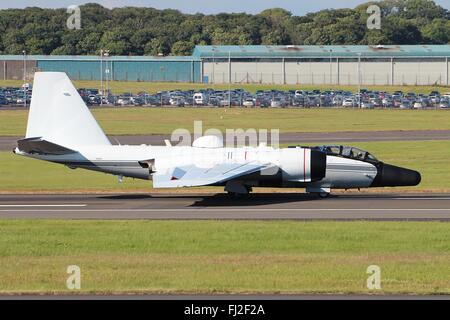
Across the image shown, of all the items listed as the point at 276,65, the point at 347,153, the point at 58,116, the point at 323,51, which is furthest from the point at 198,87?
the point at 347,153

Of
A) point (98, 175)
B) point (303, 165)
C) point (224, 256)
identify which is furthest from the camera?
point (98, 175)

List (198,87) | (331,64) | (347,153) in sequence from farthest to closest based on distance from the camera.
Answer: (331,64), (198,87), (347,153)

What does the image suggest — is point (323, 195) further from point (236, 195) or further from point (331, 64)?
point (331, 64)

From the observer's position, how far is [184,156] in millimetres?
42969

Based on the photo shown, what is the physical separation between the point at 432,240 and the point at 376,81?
143 meters

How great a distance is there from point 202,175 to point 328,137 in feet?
122

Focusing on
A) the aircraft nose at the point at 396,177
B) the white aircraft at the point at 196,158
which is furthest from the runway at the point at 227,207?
the white aircraft at the point at 196,158

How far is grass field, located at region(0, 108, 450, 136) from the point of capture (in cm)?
8806

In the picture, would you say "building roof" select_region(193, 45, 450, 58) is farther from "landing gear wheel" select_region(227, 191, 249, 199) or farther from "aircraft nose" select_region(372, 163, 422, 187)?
"aircraft nose" select_region(372, 163, 422, 187)

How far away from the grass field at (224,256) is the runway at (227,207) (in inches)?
85.9

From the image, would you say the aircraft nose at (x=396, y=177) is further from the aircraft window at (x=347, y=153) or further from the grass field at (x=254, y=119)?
the grass field at (x=254, y=119)

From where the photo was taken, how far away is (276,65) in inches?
6836

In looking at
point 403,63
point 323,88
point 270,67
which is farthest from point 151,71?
point 403,63

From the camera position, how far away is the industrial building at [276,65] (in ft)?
549
